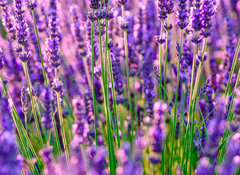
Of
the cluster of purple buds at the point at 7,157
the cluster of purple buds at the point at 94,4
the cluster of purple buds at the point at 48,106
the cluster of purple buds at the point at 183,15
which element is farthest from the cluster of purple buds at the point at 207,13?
the cluster of purple buds at the point at 7,157

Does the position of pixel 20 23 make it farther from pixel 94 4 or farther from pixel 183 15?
pixel 183 15

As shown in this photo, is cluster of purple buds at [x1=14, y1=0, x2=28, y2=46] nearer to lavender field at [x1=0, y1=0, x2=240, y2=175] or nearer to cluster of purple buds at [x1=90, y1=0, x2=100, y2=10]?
lavender field at [x1=0, y1=0, x2=240, y2=175]

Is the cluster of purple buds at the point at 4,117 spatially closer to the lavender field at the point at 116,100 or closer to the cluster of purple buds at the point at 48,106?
the lavender field at the point at 116,100

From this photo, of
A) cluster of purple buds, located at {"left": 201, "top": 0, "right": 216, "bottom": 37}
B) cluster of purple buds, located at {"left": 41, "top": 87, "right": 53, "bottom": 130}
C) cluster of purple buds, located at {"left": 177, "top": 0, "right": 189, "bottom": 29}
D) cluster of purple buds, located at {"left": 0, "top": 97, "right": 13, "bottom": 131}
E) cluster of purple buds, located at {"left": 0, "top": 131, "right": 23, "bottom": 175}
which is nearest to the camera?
cluster of purple buds, located at {"left": 0, "top": 131, "right": 23, "bottom": 175}

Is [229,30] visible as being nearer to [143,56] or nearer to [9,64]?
[143,56]

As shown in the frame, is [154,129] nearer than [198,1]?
Yes

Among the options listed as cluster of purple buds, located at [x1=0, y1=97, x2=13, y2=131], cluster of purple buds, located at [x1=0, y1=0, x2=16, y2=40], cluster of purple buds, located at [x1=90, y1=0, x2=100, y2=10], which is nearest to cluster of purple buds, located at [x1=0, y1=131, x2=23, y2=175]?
cluster of purple buds, located at [x1=0, y1=97, x2=13, y2=131]

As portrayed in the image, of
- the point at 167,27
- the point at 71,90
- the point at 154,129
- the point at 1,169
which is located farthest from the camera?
the point at 71,90

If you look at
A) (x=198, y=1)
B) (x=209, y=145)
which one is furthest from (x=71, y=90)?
(x=209, y=145)
